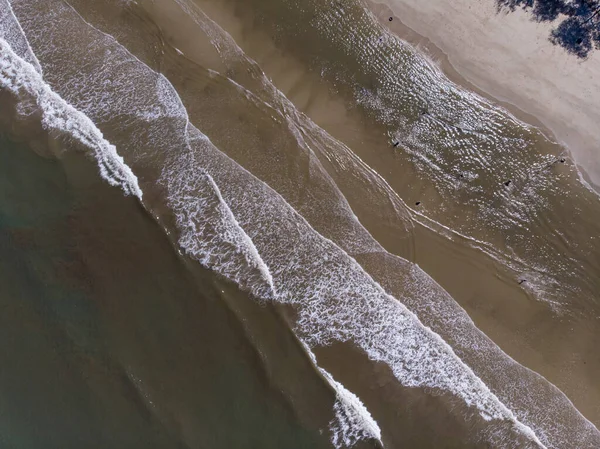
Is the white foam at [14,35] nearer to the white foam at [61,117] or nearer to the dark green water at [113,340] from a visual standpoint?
the white foam at [61,117]

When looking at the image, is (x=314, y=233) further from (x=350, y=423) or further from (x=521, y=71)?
(x=521, y=71)

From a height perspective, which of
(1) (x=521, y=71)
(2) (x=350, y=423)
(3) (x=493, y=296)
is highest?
(1) (x=521, y=71)

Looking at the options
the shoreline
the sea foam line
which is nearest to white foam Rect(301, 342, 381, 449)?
the sea foam line

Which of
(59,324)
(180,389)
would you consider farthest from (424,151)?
(59,324)

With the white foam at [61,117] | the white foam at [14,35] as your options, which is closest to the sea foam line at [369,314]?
the white foam at [61,117]

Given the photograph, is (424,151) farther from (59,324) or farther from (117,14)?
(59,324)

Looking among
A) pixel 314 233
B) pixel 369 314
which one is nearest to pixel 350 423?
pixel 369 314

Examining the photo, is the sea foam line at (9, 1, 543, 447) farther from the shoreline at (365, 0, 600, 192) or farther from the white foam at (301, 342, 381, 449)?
the shoreline at (365, 0, 600, 192)
